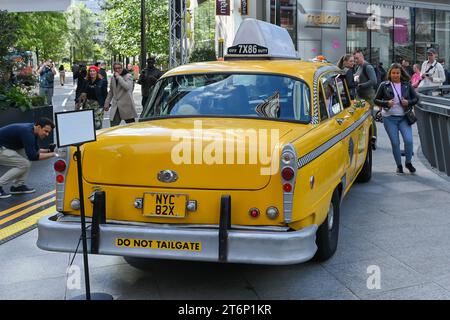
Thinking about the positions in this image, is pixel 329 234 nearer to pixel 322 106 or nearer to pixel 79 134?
pixel 322 106

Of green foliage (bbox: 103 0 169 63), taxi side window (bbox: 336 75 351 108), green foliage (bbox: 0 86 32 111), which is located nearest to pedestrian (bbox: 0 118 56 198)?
taxi side window (bbox: 336 75 351 108)

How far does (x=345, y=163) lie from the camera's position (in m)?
5.85

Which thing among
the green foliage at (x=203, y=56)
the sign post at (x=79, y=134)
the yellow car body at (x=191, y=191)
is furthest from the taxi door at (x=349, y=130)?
the green foliage at (x=203, y=56)

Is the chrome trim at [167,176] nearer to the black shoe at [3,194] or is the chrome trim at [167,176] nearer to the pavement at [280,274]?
the pavement at [280,274]

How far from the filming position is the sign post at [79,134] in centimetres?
403

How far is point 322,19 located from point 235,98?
79.8 ft

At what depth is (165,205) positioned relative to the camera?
4242 millimetres

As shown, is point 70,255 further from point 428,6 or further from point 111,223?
point 428,6

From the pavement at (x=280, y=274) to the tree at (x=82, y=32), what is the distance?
101m

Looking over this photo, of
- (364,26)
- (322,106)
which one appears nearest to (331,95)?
(322,106)

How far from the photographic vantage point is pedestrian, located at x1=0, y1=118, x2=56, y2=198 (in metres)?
7.41

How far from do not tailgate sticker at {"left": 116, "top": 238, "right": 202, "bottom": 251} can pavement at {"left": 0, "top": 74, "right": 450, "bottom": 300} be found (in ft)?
1.62

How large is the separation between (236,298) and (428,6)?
1148 inches
